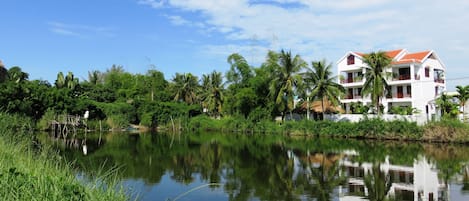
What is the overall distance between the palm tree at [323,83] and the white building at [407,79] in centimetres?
293

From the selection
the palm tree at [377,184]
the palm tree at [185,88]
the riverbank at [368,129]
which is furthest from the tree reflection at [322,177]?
the palm tree at [185,88]

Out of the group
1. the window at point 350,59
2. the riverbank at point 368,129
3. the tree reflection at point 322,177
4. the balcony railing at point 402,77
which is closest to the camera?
the tree reflection at point 322,177

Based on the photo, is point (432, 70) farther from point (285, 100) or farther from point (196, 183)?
point (196, 183)

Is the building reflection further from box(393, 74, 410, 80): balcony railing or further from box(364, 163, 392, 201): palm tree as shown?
box(393, 74, 410, 80): balcony railing

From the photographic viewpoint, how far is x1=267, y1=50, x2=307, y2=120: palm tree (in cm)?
3803

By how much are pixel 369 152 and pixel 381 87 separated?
1140 cm

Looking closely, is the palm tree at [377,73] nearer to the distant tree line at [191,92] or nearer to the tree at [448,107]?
the distant tree line at [191,92]

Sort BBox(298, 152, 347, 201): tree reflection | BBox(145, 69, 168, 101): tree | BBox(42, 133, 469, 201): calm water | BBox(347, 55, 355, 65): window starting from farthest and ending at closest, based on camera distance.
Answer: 1. BBox(145, 69, 168, 101): tree
2. BBox(347, 55, 355, 65): window
3. BBox(298, 152, 347, 201): tree reflection
4. BBox(42, 133, 469, 201): calm water

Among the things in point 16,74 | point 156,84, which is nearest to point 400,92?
point 156,84

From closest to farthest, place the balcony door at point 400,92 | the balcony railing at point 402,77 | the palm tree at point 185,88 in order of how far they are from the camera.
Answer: the balcony railing at point 402,77 < the balcony door at point 400,92 < the palm tree at point 185,88

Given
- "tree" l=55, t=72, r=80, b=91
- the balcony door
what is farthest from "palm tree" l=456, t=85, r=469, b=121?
"tree" l=55, t=72, r=80, b=91

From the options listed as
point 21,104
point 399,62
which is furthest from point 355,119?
point 21,104

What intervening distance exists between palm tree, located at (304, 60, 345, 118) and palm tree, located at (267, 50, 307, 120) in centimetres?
128

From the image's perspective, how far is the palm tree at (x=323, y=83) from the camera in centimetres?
3597
